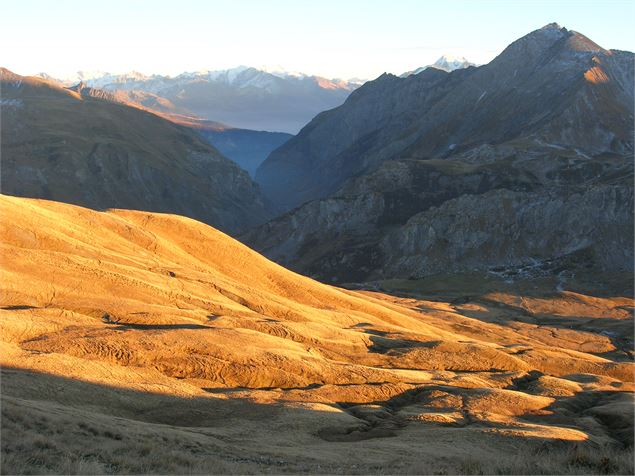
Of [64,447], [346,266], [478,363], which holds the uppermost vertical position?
[64,447]

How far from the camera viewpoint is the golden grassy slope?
2683 cm

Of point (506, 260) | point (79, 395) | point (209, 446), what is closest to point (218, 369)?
point (79, 395)

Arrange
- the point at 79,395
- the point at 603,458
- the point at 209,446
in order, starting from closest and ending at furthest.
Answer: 1. the point at 209,446
2. the point at 603,458
3. the point at 79,395

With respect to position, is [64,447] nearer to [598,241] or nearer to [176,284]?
[176,284]

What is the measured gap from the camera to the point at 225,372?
43.1 metres

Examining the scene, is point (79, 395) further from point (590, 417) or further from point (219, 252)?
point (219, 252)

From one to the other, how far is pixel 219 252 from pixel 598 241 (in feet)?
409

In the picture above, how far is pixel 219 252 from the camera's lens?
74250mm

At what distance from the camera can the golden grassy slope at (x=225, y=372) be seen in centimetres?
2683

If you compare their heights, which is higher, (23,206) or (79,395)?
(23,206)

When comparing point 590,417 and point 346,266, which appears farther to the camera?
point 346,266

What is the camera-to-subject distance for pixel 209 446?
89.4 feet

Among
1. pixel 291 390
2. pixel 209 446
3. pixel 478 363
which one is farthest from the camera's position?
pixel 478 363

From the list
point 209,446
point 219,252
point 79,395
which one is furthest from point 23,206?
point 209,446
